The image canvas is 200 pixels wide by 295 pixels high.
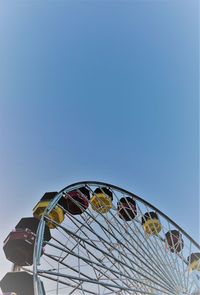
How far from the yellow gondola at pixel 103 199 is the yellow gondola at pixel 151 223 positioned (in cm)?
208

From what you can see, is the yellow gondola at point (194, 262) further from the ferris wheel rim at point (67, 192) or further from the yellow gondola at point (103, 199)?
the yellow gondola at point (103, 199)

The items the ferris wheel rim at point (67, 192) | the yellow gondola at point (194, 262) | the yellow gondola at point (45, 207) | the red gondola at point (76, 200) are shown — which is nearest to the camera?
the ferris wheel rim at point (67, 192)

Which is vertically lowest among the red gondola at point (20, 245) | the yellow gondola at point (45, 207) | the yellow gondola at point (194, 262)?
the yellow gondola at point (194, 262)

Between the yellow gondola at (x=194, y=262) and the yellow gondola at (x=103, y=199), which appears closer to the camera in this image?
the yellow gondola at (x=103, y=199)

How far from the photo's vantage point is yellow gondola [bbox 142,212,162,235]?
16469 mm

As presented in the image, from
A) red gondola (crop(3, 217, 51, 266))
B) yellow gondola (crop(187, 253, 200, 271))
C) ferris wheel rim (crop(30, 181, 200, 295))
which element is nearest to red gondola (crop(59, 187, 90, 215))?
ferris wheel rim (crop(30, 181, 200, 295))

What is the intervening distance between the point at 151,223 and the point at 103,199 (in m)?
3.02

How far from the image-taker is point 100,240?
11867 mm

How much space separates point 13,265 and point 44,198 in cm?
311

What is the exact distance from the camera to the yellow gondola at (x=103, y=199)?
1556cm

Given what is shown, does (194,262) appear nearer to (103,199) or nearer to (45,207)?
(103,199)

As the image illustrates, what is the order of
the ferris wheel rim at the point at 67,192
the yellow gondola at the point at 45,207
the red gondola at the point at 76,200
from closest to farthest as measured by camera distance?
the ferris wheel rim at the point at 67,192
the yellow gondola at the point at 45,207
the red gondola at the point at 76,200

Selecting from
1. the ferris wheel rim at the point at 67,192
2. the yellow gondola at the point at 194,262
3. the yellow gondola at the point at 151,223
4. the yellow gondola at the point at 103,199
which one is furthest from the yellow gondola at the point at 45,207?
the yellow gondola at the point at 194,262

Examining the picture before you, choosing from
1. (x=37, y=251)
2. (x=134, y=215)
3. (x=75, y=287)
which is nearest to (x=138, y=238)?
(x=134, y=215)
